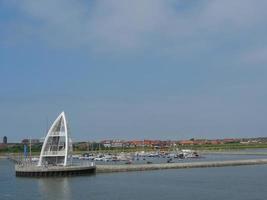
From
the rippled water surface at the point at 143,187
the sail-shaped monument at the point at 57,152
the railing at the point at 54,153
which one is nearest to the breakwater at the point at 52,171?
the sail-shaped monument at the point at 57,152

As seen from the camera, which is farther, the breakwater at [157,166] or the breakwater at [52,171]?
the breakwater at [157,166]

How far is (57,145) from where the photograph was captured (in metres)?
76.3

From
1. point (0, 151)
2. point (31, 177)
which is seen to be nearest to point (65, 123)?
point (31, 177)

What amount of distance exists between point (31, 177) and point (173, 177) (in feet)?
60.4

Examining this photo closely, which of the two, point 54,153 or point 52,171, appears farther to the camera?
point 54,153

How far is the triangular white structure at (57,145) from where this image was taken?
75.6 m

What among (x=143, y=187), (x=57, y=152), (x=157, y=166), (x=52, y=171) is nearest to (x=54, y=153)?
(x=57, y=152)

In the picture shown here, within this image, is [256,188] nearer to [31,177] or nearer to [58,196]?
[58,196]

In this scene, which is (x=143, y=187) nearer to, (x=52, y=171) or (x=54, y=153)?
(x=52, y=171)

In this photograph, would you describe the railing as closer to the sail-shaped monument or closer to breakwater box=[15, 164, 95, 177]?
the sail-shaped monument

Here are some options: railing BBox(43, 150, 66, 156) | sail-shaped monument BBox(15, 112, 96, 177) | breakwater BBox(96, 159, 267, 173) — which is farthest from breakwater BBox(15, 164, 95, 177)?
breakwater BBox(96, 159, 267, 173)

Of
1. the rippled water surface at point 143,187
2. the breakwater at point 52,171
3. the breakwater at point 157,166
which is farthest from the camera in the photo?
the breakwater at point 157,166

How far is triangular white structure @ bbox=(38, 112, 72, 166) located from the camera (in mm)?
75562

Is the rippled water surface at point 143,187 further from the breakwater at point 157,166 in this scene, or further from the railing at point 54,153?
the breakwater at point 157,166
